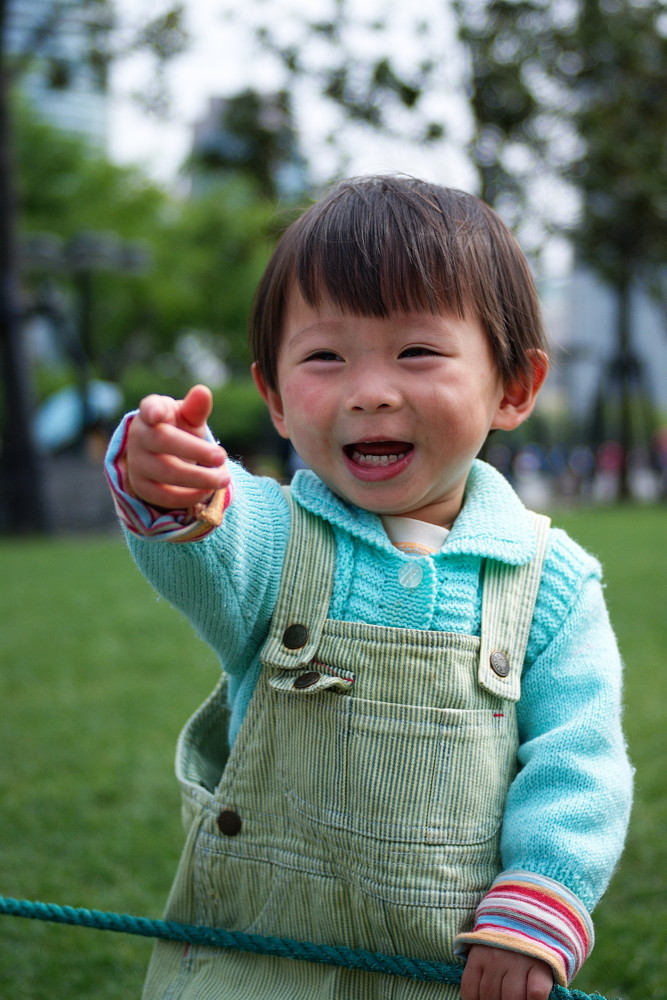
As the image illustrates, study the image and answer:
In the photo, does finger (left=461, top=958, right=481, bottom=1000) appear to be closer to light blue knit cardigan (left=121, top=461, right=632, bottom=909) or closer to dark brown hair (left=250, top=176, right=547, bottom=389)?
light blue knit cardigan (left=121, top=461, right=632, bottom=909)

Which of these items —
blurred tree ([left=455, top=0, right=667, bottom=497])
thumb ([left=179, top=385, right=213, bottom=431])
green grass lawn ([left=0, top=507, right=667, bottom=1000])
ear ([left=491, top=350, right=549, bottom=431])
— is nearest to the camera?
thumb ([left=179, top=385, right=213, bottom=431])

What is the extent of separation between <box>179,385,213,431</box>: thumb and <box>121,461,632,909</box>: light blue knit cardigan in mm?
177

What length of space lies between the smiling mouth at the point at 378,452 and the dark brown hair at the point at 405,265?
0.17 metres

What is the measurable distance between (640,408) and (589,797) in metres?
17.2

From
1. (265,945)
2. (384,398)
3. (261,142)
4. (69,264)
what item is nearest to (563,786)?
(265,945)

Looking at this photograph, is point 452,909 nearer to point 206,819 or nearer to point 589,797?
point 589,797

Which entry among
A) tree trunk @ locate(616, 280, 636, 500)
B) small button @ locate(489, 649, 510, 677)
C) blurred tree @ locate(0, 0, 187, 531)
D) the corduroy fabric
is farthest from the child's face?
tree trunk @ locate(616, 280, 636, 500)

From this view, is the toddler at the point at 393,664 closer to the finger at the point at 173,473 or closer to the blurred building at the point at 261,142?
the finger at the point at 173,473

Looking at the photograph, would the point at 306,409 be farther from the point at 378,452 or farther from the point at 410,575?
the point at 410,575

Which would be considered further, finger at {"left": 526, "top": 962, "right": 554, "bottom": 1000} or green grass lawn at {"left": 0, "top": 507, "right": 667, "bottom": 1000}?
green grass lawn at {"left": 0, "top": 507, "right": 667, "bottom": 1000}

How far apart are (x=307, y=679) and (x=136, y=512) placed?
0.33m

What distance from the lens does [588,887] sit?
1.25 meters

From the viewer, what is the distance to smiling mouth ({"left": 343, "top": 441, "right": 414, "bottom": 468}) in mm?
1340

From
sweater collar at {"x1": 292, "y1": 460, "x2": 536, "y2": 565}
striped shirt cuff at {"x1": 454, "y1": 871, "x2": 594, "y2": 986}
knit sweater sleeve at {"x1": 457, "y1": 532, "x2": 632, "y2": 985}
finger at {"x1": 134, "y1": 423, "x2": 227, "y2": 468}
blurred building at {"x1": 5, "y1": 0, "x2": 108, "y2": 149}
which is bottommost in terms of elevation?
striped shirt cuff at {"x1": 454, "y1": 871, "x2": 594, "y2": 986}
